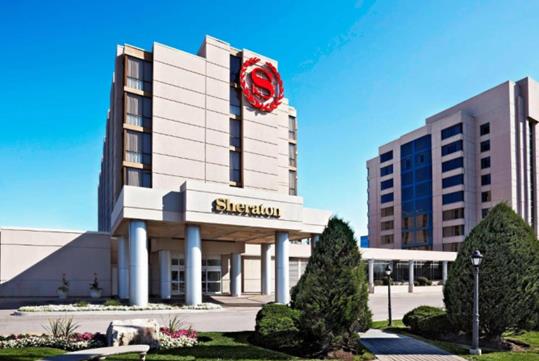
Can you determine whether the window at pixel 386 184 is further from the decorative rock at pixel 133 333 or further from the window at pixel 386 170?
the decorative rock at pixel 133 333

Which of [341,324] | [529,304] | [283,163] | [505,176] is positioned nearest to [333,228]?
[341,324]

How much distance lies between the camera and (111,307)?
2645cm

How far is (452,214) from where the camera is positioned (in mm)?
79188

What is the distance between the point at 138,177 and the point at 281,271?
45.7ft

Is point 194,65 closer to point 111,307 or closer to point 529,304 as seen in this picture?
point 111,307

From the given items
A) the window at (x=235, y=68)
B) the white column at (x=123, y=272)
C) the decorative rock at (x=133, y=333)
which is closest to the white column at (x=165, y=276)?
the white column at (x=123, y=272)

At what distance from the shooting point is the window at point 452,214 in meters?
77.5

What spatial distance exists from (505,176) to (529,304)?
63547mm

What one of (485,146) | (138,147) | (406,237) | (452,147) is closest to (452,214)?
(452,147)

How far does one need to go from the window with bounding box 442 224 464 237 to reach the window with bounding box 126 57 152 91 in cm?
5894

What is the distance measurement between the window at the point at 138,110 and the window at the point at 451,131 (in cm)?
5825

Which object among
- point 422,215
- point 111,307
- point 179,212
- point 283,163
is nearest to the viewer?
point 111,307

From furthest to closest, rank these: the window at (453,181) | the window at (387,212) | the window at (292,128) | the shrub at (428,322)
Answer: the window at (387,212) < the window at (453,181) < the window at (292,128) < the shrub at (428,322)

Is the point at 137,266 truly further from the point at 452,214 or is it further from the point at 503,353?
the point at 452,214
